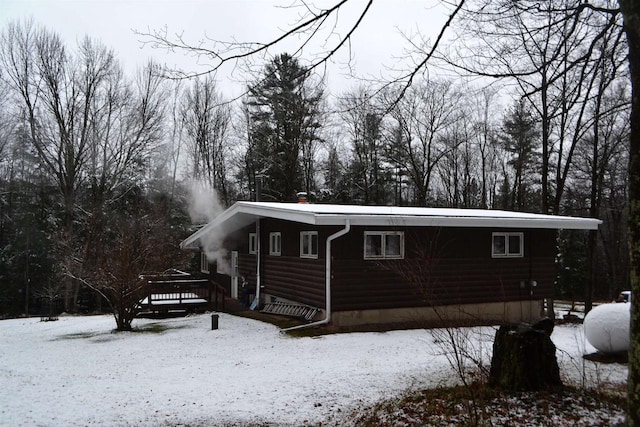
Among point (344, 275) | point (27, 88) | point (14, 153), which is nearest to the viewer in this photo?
point (344, 275)

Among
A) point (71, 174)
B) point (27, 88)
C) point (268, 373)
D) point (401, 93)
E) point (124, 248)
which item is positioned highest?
point (27, 88)

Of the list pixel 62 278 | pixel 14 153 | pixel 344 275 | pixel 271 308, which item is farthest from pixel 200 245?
pixel 14 153

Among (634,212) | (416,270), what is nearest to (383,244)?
(416,270)

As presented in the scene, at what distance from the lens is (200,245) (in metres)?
21.2

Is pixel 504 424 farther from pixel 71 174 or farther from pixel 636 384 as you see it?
pixel 71 174

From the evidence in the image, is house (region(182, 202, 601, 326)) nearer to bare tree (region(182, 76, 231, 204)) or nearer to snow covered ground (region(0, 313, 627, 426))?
snow covered ground (region(0, 313, 627, 426))

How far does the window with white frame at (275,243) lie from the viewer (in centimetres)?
1557

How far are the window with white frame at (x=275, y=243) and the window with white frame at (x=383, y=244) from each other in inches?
142

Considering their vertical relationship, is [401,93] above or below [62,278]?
above

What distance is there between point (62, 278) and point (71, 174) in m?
5.27

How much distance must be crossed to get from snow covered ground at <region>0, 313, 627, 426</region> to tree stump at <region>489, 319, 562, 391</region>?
0.49m

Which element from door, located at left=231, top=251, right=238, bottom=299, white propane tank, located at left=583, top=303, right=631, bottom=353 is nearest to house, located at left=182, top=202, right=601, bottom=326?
white propane tank, located at left=583, top=303, right=631, bottom=353

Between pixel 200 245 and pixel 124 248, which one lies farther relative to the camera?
pixel 200 245

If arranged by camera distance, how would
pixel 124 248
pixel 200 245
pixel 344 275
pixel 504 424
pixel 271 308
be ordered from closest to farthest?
pixel 504 424
pixel 344 275
pixel 124 248
pixel 271 308
pixel 200 245
